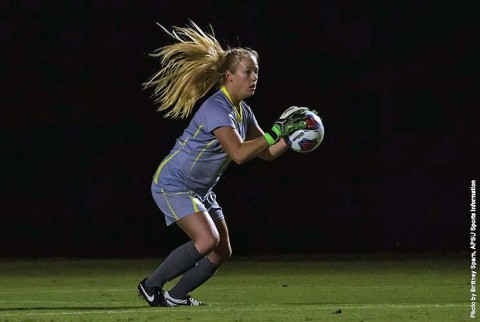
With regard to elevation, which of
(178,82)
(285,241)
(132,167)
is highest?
(178,82)

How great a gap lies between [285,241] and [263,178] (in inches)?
26.6

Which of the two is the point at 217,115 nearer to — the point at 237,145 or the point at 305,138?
the point at 237,145

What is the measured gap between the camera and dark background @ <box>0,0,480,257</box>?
12297mm

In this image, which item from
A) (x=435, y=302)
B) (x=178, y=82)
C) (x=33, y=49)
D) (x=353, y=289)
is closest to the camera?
(x=178, y=82)

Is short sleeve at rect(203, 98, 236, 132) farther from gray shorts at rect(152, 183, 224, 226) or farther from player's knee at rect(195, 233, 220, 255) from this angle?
player's knee at rect(195, 233, 220, 255)

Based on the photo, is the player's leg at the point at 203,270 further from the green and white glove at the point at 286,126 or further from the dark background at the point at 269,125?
the dark background at the point at 269,125

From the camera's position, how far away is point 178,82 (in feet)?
25.2

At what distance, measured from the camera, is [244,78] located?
24.2 ft

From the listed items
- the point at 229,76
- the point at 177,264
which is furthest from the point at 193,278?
the point at 229,76

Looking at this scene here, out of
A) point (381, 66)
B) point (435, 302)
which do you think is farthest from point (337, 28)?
point (435, 302)

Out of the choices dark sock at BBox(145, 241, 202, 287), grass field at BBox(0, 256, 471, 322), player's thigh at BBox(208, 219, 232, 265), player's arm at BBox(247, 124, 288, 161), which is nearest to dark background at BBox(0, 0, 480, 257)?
grass field at BBox(0, 256, 471, 322)

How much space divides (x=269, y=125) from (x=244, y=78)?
5.00 meters

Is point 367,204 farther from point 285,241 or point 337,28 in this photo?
point 337,28

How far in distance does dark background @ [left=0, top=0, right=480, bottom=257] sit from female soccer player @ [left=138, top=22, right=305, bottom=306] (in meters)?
4.67
